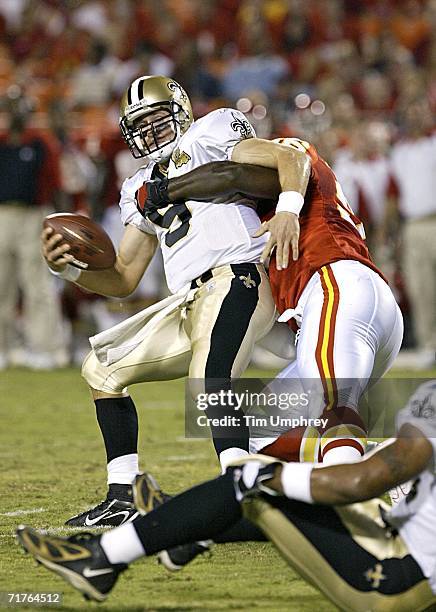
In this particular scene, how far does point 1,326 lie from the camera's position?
29.6ft

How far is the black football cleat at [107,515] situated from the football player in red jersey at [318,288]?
20.8 inches

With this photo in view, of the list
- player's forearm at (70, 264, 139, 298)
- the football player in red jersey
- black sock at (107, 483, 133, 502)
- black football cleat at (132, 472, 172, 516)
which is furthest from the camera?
player's forearm at (70, 264, 139, 298)

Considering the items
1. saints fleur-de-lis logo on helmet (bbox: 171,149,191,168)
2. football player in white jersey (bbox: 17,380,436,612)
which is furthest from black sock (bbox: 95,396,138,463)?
football player in white jersey (bbox: 17,380,436,612)

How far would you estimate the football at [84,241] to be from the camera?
412 centimetres

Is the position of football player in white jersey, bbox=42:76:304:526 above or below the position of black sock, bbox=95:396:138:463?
above

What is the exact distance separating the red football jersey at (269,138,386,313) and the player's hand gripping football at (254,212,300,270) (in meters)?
0.16

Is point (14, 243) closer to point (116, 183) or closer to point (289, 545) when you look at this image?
point (116, 183)

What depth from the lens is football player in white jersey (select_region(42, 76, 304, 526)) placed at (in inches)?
154

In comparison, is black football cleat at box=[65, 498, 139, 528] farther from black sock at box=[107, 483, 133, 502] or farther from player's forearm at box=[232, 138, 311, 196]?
player's forearm at box=[232, 138, 311, 196]

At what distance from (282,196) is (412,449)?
1.23m

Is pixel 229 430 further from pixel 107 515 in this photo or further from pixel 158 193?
pixel 158 193

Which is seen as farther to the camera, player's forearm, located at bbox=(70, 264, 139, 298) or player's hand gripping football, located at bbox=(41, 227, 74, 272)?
player's forearm, located at bbox=(70, 264, 139, 298)

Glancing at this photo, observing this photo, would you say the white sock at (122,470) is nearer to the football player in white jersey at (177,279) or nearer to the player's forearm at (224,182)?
the football player in white jersey at (177,279)

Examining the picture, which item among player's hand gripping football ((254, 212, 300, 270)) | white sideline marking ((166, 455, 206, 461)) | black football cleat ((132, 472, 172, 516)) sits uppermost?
player's hand gripping football ((254, 212, 300, 270))
